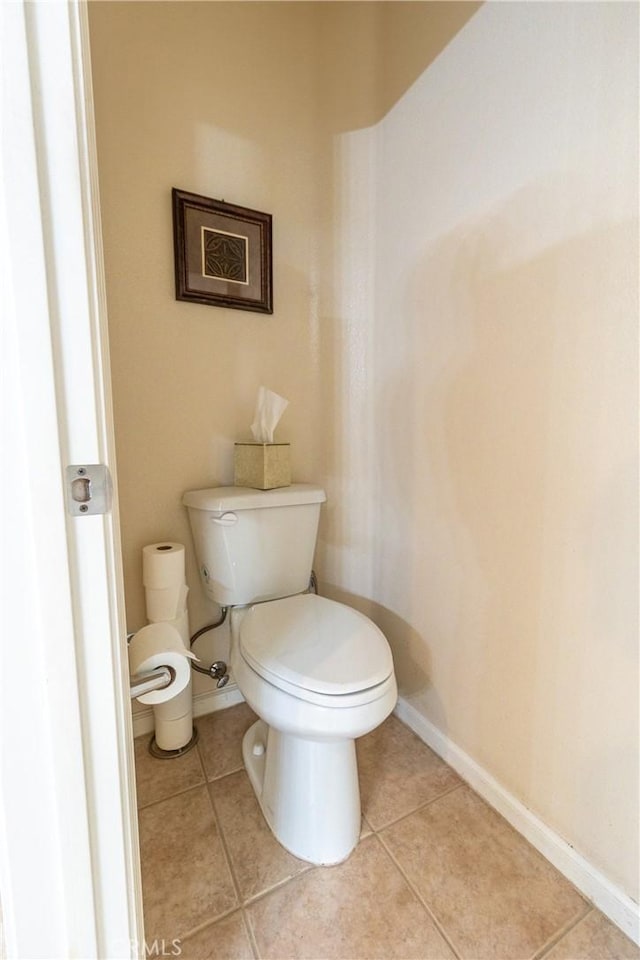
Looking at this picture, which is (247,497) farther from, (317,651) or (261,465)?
(317,651)

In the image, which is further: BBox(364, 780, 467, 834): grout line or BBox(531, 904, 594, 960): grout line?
BBox(364, 780, 467, 834): grout line

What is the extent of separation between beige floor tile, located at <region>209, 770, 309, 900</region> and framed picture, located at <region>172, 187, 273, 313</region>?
53.3 inches

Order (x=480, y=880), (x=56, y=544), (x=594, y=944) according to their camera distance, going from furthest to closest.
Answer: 1. (x=480, y=880)
2. (x=594, y=944)
3. (x=56, y=544)

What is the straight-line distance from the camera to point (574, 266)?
2.48 feet

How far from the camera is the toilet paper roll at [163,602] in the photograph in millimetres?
1096

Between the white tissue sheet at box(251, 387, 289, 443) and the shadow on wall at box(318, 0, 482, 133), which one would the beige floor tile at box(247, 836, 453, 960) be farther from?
the shadow on wall at box(318, 0, 482, 133)

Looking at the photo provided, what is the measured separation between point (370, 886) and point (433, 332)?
128 centimetres

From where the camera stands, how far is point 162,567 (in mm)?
1075

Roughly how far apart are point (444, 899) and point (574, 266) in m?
1.27

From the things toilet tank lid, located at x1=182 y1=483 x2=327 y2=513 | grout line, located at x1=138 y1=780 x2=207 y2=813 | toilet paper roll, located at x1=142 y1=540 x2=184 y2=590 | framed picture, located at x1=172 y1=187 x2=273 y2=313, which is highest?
framed picture, located at x1=172 y1=187 x2=273 y2=313

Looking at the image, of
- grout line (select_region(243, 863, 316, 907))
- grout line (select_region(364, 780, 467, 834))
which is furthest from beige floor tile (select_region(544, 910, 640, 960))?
grout line (select_region(243, 863, 316, 907))

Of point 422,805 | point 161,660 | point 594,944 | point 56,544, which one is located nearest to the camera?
point 56,544

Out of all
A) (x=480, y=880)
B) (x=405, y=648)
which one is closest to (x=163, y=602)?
(x=405, y=648)

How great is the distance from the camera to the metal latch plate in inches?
15.2
